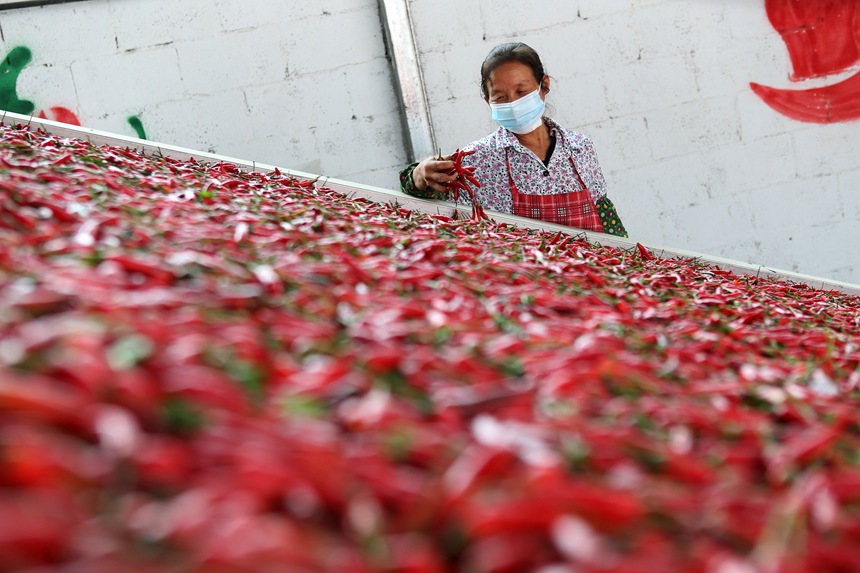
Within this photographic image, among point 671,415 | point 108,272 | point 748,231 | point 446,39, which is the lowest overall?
point 748,231

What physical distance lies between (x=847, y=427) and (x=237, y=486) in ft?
3.09

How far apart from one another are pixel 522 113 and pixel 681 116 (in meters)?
2.37

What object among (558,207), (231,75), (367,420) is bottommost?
(558,207)

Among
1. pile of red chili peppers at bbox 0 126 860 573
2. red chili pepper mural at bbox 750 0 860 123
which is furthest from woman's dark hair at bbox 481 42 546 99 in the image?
red chili pepper mural at bbox 750 0 860 123

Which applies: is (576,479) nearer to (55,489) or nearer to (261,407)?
(261,407)

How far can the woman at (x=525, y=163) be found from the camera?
3.60m

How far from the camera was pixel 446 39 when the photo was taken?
544cm

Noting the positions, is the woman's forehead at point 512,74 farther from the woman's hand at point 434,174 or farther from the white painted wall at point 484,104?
the white painted wall at point 484,104

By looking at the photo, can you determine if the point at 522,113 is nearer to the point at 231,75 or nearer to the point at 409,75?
the point at 409,75

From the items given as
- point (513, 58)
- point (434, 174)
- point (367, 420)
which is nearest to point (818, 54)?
point (513, 58)

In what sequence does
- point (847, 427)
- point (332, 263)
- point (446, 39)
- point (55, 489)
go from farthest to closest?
point (446, 39) → point (332, 263) → point (847, 427) → point (55, 489)

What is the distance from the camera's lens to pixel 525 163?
3.64m

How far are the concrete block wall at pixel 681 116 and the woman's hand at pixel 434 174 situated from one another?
2.31 meters

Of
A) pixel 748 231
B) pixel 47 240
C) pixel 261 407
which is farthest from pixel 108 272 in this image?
pixel 748 231
